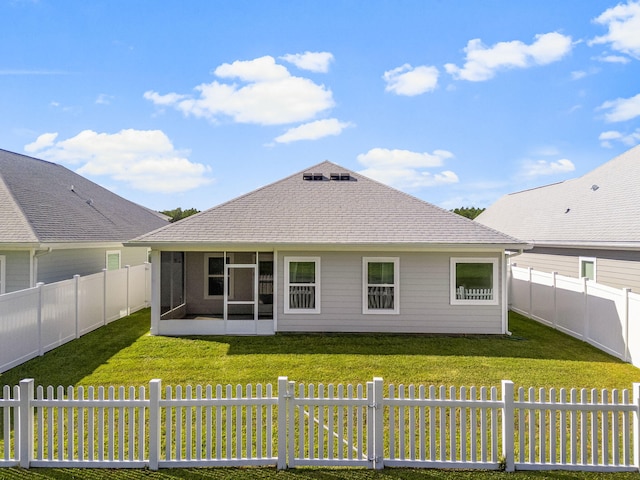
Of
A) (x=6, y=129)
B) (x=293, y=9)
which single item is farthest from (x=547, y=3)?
(x=6, y=129)

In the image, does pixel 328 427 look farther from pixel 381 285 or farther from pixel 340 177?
pixel 340 177

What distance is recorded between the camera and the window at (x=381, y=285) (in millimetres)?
Answer: 11414

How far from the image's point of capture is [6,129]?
17750mm

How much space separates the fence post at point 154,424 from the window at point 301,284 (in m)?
7.15

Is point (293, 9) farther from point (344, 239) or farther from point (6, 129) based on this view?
point (6, 129)

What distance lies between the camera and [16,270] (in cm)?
1141

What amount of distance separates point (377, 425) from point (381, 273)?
7288 millimetres

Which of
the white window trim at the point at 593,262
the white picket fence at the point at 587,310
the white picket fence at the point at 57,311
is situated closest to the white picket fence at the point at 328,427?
the white picket fence at the point at 57,311

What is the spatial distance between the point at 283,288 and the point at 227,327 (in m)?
2.15

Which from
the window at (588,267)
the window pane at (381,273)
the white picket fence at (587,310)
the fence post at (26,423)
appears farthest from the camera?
the window at (588,267)

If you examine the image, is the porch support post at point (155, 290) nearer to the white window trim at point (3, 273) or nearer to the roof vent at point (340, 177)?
the white window trim at point (3, 273)

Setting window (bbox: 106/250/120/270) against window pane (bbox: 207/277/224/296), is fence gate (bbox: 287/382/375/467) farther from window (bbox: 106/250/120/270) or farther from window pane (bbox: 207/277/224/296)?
window (bbox: 106/250/120/270)

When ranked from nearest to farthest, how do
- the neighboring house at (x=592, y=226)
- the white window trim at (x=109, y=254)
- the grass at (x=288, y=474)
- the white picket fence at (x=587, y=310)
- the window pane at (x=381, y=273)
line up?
the grass at (x=288, y=474) < the white picket fence at (x=587, y=310) < the window pane at (x=381, y=273) < the neighboring house at (x=592, y=226) < the white window trim at (x=109, y=254)

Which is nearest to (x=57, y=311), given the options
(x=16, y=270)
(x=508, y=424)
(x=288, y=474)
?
(x=16, y=270)
